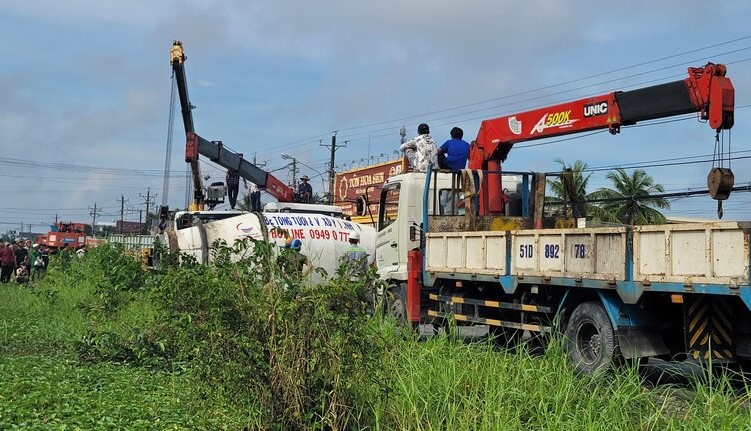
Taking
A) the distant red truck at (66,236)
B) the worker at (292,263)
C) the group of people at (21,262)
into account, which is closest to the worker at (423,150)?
the worker at (292,263)

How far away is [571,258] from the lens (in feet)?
28.9

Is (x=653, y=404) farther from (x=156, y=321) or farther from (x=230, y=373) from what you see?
(x=156, y=321)

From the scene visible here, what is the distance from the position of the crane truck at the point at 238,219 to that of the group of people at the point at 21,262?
7.60m

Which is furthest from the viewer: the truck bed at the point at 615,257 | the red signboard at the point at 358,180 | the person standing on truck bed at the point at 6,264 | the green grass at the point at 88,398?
the red signboard at the point at 358,180

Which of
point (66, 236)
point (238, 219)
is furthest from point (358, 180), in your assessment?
point (66, 236)

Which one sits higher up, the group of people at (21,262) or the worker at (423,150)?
the worker at (423,150)

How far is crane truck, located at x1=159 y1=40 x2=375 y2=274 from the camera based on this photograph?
15352mm

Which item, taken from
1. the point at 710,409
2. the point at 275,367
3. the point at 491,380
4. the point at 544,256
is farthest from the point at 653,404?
the point at 544,256

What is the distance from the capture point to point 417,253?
12.1 m

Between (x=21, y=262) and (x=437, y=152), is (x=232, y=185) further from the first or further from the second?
(x=437, y=152)

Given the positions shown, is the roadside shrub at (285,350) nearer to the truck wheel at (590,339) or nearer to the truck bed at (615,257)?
the truck bed at (615,257)

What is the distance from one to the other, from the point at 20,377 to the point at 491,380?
4.46m

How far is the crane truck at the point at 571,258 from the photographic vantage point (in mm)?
7363

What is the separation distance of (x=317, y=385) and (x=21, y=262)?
26.8 metres
